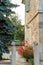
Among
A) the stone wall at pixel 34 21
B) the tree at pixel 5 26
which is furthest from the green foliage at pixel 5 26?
the stone wall at pixel 34 21

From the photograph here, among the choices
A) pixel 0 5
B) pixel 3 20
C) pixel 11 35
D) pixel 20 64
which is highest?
pixel 0 5

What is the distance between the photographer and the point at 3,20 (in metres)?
11.3

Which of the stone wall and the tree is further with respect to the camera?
the stone wall

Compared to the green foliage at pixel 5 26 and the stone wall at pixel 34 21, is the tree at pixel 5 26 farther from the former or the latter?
the stone wall at pixel 34 21

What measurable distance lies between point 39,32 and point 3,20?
1.82 metres

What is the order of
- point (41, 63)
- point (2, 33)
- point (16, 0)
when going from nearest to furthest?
point (41, 63) → point (2, 33) → point (16, 0)

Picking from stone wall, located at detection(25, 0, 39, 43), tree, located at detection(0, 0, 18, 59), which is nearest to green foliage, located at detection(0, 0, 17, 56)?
tree, located at detection(0, 0, 18, 59)

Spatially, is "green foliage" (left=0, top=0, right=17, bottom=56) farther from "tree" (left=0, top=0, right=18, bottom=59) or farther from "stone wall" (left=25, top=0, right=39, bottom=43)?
"stone wall" (left=25, top=0, right=39, bottom=43)

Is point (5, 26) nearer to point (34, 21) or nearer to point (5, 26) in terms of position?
point (5, 26)

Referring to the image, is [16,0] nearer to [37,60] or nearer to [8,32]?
[8,32]

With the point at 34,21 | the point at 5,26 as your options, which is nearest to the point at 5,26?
the point at 5,26

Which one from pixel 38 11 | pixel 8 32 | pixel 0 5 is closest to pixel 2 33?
pixel 8 32

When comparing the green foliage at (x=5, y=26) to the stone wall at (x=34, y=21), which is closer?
the green foliage at (x=5, y=26)

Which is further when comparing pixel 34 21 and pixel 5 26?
pixel 34 21
